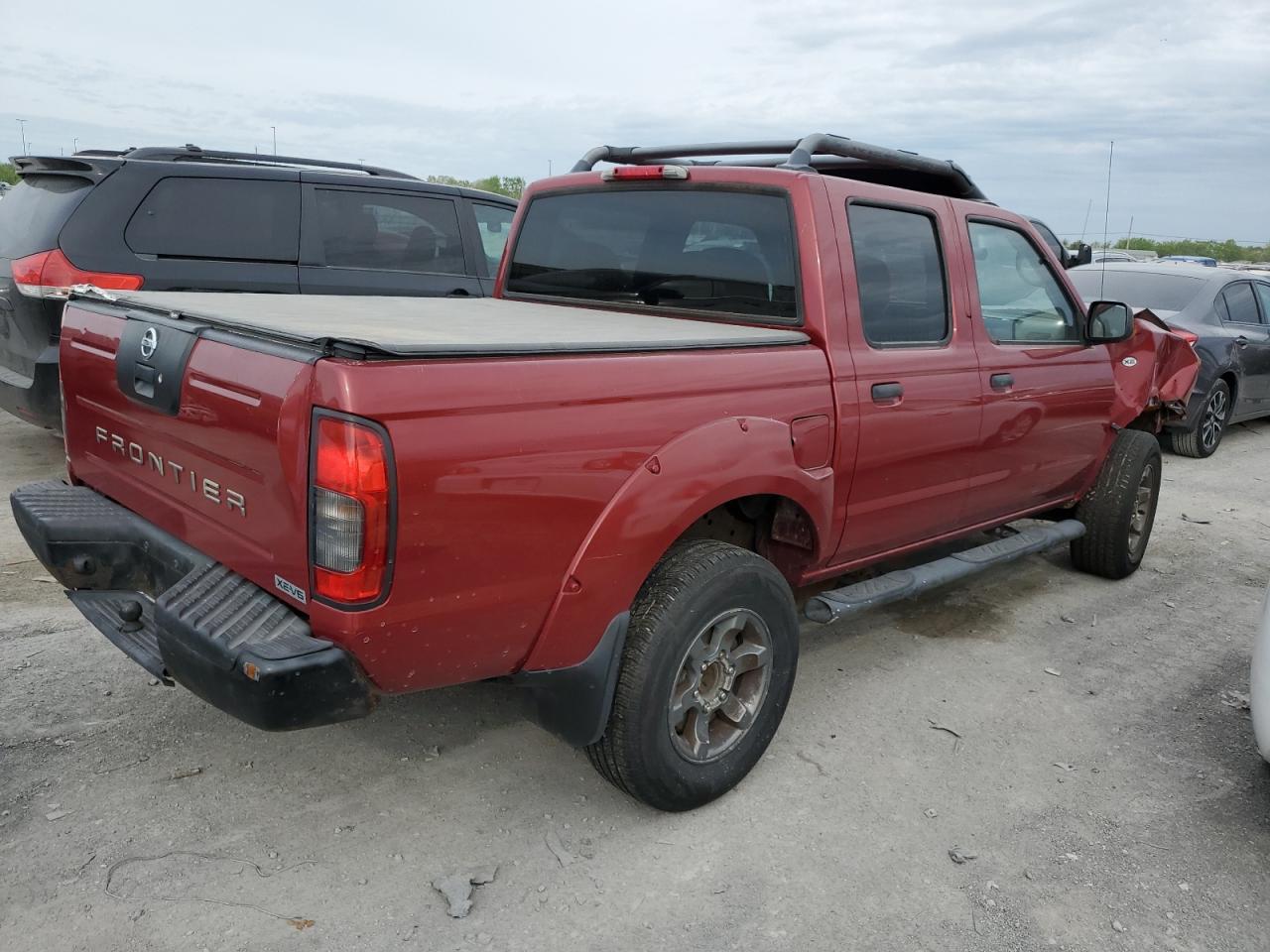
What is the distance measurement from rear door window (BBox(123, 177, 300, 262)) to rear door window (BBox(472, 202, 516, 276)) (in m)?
1.36

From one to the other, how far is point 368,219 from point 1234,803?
574cm

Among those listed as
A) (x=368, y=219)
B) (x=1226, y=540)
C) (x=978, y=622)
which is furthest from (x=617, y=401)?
(x=1226, y=540)

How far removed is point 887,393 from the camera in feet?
11.3

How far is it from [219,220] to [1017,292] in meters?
4.55

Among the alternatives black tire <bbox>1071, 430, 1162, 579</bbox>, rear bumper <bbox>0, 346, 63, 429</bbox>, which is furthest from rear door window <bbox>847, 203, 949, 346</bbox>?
rear bumper <bbox>0, 346, 63, 429</bbox>

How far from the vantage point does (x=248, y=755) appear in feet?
10.5

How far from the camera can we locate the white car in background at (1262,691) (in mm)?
2932

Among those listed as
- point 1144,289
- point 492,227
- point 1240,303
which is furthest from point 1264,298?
point 492,227

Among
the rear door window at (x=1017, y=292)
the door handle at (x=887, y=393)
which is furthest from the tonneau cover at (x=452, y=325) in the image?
the rear door window at (x=1017, y=292)

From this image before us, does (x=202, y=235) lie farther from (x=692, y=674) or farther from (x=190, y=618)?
(x=692, y=674)

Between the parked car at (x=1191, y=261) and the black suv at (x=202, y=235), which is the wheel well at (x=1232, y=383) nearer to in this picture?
the parked car at (x=1191, y=261)

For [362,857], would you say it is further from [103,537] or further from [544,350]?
[544,350]

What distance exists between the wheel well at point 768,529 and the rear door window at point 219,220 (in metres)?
4.09

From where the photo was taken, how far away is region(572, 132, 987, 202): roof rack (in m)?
3.57
